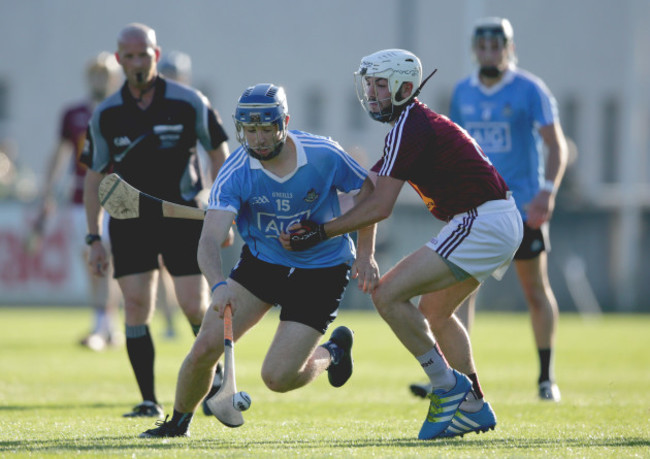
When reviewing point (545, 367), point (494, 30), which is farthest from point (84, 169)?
point (545, 367)

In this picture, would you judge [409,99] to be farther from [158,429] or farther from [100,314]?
[100,314]

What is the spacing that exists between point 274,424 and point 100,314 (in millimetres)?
5881

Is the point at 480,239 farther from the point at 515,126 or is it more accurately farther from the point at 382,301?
→ the point at 515,126

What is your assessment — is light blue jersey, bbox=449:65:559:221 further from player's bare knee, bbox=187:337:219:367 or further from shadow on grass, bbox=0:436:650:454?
player's bare knee, bbox=187:337:219:367

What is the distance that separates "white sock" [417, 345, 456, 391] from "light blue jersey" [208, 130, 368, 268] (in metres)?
0.80

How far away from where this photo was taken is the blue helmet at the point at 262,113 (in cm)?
619

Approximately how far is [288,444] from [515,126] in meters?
3.70

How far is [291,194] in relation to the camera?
6.48 meters

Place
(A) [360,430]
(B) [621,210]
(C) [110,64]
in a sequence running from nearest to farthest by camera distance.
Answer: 1. (A) [360,430]
2. (C) [110,64]
3. (B) [621,210]

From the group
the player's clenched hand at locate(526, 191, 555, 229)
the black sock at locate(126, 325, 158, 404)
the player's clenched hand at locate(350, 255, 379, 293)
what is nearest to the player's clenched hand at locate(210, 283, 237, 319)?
the player's clenched hand at locate(350, 255, 379, 293)

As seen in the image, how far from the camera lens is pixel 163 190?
298 inches

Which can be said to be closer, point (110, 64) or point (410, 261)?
point (410, 261)

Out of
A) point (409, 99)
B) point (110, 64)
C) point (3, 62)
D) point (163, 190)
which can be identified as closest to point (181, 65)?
point (110, 64)

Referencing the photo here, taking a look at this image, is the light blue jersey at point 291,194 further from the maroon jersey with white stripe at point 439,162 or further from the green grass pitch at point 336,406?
the green grass pitch at point 336,406
